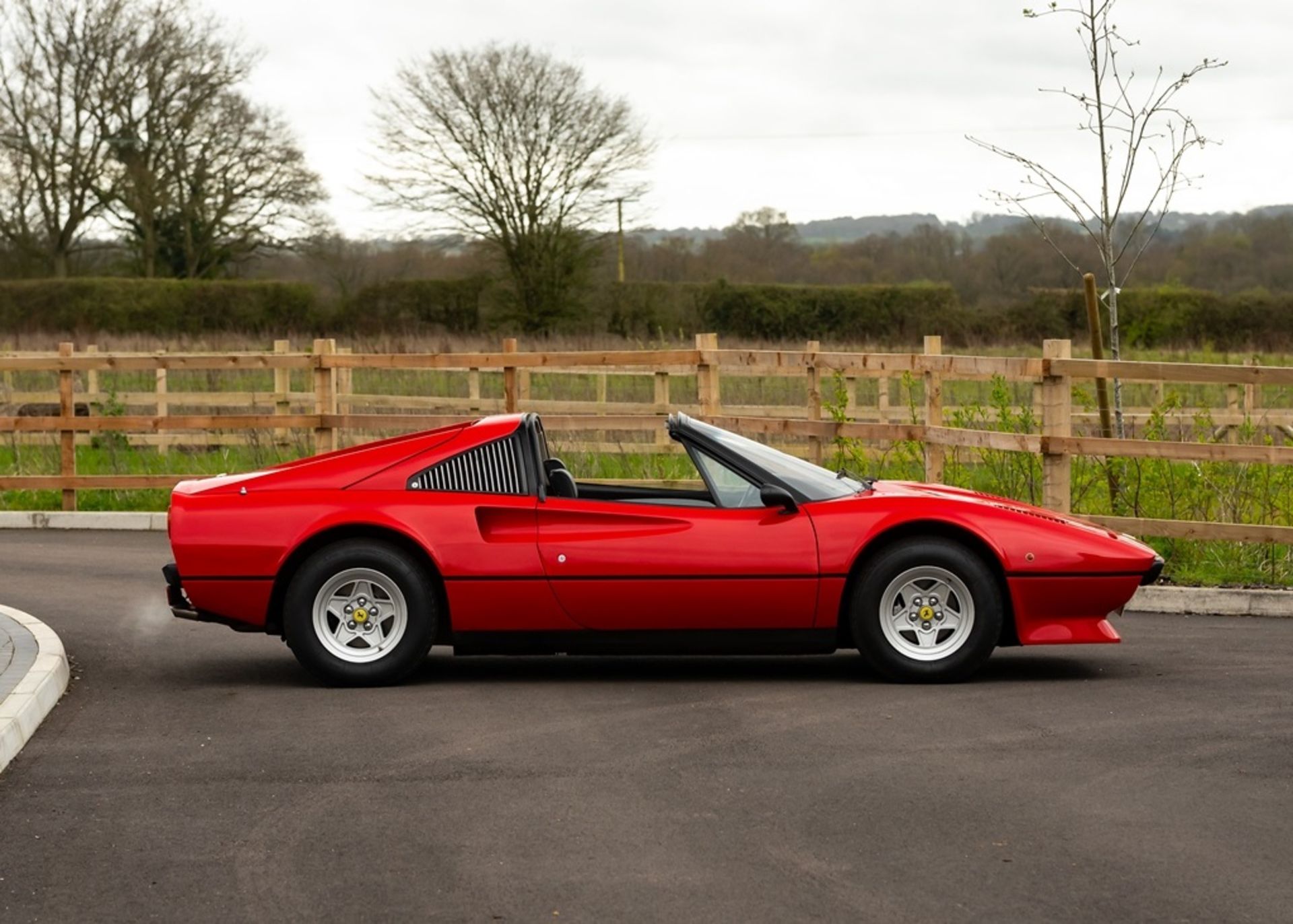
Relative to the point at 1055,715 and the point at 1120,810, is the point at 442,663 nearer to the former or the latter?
the point at 1055,715

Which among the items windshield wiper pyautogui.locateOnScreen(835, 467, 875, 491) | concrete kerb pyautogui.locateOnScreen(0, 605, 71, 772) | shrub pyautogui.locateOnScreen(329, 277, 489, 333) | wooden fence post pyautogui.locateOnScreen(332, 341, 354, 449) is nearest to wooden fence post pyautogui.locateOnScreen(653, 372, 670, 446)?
wooden fence post pyautogui.locateOnScreen(332, 341, 354, 449)

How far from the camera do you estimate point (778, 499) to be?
8.23 meters

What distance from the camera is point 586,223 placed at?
4281 centimetres

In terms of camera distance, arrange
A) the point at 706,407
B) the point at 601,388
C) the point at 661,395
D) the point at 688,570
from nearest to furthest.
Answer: the point at 688,570
the point at 706,407
the point at 661,395
the point at 601,388

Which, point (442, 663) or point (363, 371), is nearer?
point (442, 663)

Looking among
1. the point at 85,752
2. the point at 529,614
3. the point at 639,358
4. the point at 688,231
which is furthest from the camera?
the point at 688,231

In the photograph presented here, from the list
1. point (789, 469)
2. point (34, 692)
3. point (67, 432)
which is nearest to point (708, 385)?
point (67, 432)

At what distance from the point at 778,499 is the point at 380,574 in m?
1.84

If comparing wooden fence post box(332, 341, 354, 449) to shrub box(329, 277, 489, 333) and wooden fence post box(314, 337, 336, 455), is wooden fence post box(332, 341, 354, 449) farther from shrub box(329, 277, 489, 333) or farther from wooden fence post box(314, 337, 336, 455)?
shrub box(329, 277, 489, 333)

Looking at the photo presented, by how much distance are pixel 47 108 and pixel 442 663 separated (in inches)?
1656

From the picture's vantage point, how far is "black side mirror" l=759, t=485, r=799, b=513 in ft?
26.9

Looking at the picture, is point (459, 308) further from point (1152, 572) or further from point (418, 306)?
point (1152, 572)

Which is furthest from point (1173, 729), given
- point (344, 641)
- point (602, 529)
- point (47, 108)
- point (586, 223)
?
point (47, 108)

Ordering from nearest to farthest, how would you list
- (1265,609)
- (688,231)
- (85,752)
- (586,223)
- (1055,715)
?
(85,752) → (1055,715) → (1265,609) → (586,223) → (688,231)
